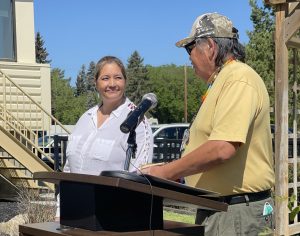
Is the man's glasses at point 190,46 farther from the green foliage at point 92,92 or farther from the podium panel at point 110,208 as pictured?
the green foliage at point 92,92

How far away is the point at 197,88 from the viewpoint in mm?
92625

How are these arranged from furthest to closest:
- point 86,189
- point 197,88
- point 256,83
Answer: point 197,88
point 256,83
point 86,189

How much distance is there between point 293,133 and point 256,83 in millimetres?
4631

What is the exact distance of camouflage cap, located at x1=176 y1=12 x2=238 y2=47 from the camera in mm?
2734

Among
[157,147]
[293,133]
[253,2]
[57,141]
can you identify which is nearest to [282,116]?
[293,133]

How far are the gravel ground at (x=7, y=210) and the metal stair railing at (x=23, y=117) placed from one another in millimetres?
1066

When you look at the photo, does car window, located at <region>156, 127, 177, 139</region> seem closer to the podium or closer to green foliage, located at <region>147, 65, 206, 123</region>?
the podium

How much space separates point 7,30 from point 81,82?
104m

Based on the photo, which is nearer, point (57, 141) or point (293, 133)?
point (293, 133)

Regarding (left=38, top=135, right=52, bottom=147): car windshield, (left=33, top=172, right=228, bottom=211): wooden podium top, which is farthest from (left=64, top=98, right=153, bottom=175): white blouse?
(left=38, top=135, right=52, bottom=147): car windshield

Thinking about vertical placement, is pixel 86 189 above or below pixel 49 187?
above

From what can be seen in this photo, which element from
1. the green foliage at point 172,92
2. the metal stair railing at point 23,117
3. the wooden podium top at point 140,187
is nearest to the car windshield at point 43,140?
the metal stair railing at point 23,117

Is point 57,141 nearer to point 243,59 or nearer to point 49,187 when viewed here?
point 49,187

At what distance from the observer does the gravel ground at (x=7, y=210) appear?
30.8ft
